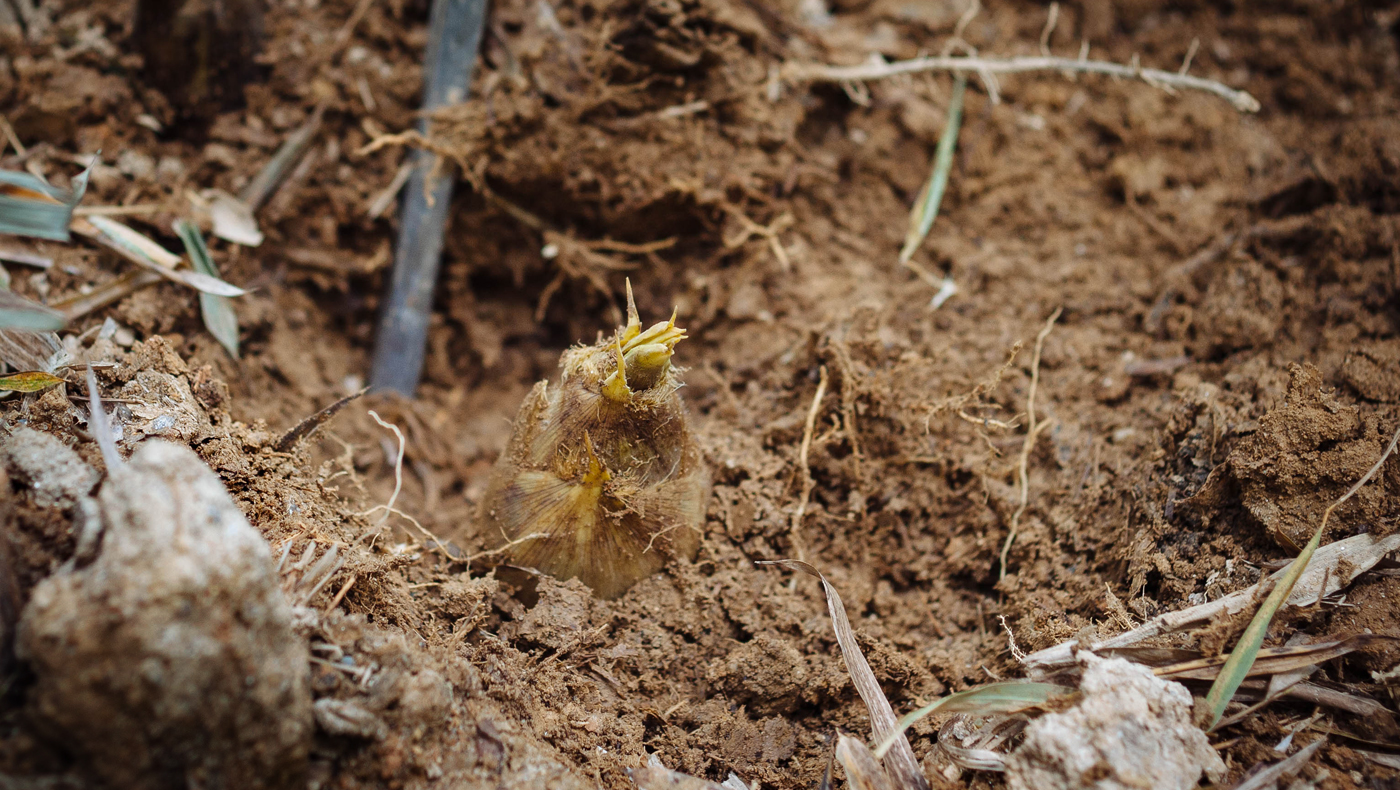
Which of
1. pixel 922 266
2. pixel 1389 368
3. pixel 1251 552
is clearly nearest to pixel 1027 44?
pixel 922 266

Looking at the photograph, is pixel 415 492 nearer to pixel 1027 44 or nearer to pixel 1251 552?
pixel 1251 552

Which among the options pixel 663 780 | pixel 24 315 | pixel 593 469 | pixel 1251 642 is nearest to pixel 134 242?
pixel 24 315

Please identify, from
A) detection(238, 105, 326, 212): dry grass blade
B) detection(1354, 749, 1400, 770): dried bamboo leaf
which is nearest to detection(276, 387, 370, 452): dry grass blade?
detection(238, 105, 326, 212): dry grass blade

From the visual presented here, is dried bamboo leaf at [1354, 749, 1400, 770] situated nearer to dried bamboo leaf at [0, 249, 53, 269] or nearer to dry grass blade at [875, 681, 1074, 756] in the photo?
dry grass blade at [875, 681, 1074, 756]

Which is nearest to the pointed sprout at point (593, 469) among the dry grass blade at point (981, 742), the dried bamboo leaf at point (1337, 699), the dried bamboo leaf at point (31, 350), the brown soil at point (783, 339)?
the brown soil at point (783, 339)

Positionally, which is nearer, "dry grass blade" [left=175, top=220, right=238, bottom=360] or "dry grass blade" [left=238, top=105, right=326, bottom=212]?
"dry grass blade" [left=175, top=220, right=238, bottom=360]

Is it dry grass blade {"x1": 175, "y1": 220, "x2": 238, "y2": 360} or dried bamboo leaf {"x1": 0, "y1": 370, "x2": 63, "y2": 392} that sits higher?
→ dried bamboo leaf {"x1": 0, "y1": 370, "x2": 63, "y2": 392}
